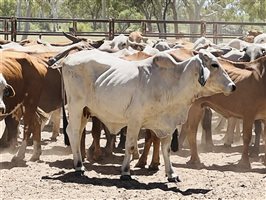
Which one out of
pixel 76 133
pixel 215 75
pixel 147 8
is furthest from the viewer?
pixel 147 8

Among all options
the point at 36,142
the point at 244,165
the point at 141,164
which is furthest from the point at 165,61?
the point at 36,142

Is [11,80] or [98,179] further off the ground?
[11,80]

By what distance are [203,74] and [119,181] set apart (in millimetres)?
1621

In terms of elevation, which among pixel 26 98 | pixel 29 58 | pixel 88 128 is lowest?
pixel 88 128

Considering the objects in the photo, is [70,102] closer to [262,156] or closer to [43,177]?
[43,177]

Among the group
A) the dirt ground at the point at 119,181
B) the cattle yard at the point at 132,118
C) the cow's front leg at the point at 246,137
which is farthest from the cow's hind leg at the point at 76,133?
the cow's front leg at the point at 246,137

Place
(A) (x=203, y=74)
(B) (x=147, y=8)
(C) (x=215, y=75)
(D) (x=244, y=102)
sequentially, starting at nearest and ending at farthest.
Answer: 1. (A) (x=203, y=74)
2. (C) (x=215, y=75)
3. (D) (x=244, y=102)
4. (B) (x=147, y=8)

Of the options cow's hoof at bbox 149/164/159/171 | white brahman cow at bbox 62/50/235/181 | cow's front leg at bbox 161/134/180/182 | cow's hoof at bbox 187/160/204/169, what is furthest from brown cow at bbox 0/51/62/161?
cow's hoof at bbox 187/160/204/169

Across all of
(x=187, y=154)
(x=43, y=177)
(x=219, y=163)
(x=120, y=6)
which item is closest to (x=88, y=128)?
(x=187, y=154)

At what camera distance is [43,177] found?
729 cm

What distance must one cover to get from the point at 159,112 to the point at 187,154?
8.16ft

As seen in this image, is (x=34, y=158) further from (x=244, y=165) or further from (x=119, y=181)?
(x=244, y=165)

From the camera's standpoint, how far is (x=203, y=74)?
6762mm

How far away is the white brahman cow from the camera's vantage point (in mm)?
6949
